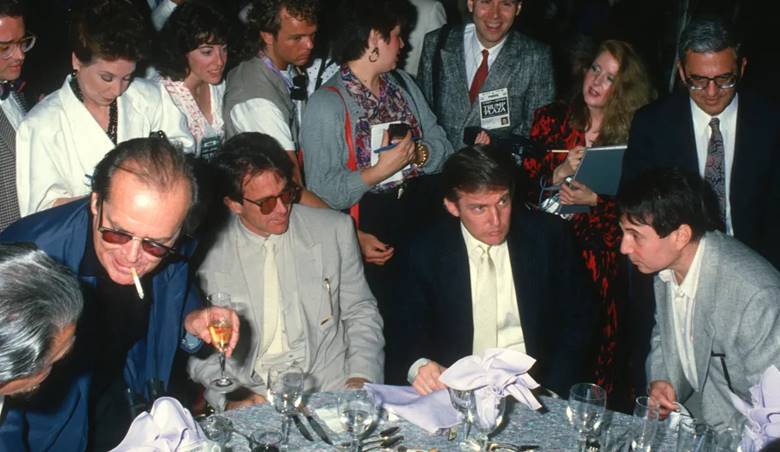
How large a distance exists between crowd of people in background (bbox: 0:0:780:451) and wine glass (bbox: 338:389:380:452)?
412 mm

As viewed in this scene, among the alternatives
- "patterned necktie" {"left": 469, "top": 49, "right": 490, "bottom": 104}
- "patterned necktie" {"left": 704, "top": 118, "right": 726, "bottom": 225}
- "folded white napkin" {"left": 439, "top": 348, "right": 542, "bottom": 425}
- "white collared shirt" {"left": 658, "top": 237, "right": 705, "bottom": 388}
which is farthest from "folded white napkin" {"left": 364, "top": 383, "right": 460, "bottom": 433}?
"patterned necktie" {"left": 469, "top": 49, "right": 490, "bottom": 104}

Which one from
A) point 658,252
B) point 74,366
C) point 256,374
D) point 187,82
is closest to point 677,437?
point 658,252

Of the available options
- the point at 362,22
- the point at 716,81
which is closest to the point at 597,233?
the point at 716,81

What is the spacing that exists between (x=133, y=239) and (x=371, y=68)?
2.00 metres

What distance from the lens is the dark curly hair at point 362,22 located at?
3979 millimetres

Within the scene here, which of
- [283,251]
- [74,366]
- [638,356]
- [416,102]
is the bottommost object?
[638,356]

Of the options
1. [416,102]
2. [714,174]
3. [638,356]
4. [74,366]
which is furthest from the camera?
[416,102]

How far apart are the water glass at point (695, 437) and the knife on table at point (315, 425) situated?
3.41 feet

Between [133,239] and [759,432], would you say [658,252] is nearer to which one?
[759,432]

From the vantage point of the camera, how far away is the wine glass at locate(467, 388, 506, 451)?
7.25ft

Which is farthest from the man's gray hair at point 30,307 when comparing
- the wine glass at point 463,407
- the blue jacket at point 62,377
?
the wine glass at point 463,407

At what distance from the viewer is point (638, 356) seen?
350 centimetres

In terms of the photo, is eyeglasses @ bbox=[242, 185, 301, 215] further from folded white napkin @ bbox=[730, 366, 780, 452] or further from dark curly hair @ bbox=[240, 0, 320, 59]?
folded white napkin @ bbox=[730, 366, 780, 452]

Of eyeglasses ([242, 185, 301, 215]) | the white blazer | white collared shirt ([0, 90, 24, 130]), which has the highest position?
white collared shirt ([0, 90, 24, 130])
